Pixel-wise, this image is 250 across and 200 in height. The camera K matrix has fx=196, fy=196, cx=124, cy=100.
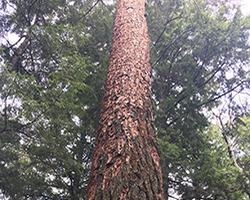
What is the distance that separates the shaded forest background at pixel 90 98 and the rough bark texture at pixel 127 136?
2.12 metres

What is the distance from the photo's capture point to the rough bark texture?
151 centimetres

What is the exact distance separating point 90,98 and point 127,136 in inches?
163

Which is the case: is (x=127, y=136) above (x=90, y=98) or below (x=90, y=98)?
below

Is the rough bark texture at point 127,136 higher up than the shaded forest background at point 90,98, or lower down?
lower down

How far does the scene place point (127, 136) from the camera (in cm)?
185

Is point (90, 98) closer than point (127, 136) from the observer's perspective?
No

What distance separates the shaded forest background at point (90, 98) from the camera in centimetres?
477

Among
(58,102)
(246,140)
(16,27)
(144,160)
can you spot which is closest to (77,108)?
(58,102)

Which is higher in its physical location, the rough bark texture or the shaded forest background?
the shaded forest background

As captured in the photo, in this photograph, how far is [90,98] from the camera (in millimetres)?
5828

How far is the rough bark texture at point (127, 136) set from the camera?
1.51 m

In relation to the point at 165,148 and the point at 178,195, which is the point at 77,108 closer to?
the point at 165,148

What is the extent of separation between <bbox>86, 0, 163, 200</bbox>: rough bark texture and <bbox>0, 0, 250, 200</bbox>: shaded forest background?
2120mm

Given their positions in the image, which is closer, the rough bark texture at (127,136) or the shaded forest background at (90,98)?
the rough bark texture at (127,136)
